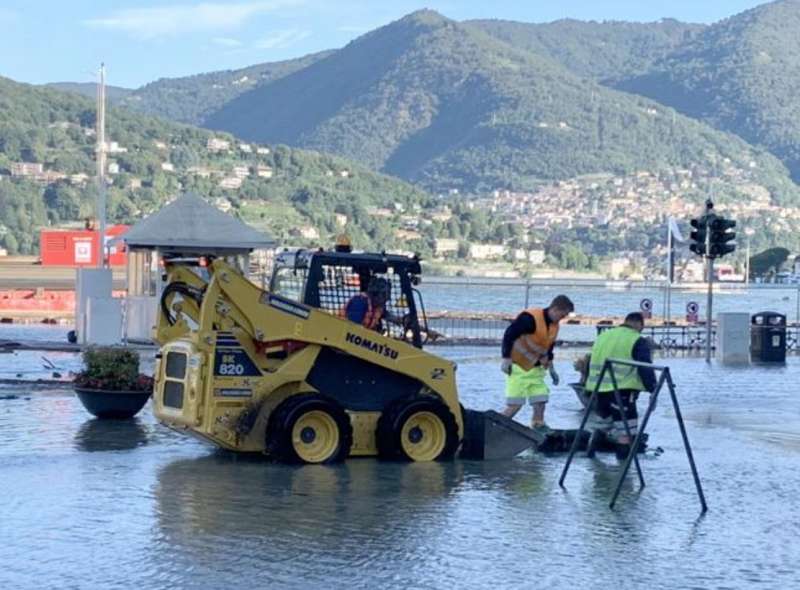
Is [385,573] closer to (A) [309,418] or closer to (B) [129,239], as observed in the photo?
(A) [309,418]

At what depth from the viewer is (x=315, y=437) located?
15.4 meters

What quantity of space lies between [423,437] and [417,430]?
4.0 inches

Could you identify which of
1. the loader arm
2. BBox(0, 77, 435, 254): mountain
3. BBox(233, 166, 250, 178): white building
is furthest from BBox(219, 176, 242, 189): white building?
the loader arm

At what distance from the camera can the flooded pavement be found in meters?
10.5

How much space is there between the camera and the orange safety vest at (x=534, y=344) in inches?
677

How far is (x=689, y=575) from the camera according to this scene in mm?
10719

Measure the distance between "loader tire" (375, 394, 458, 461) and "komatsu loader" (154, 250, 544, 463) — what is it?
12 mm

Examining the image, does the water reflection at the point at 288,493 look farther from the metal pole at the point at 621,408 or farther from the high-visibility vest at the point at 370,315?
the metal pole at the point at 621,408

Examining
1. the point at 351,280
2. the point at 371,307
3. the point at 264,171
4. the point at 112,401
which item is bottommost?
the point at 112,401

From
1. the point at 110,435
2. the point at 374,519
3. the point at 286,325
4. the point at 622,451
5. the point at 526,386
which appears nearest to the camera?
the point at 374,519

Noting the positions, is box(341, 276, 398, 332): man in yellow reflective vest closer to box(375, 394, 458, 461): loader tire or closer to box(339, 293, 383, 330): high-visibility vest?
box(339, 293, 383, 330): high-visibility vest

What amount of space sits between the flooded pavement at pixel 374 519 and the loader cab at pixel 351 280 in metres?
1.47

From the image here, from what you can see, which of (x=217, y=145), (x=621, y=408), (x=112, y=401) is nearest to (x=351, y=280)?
(x=621, y=408)

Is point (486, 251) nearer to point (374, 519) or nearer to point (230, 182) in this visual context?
point (230, 182)
